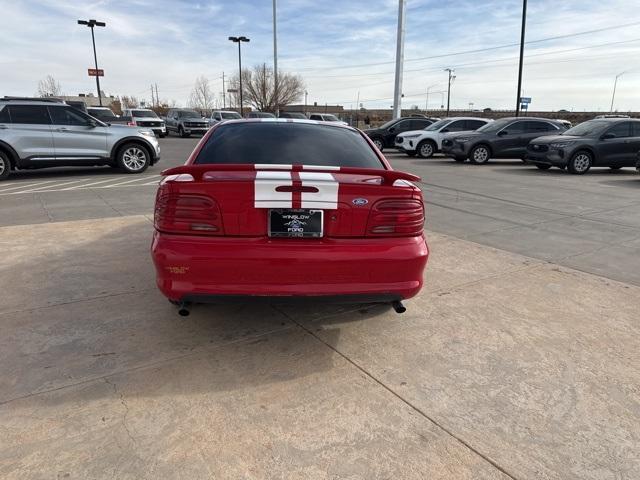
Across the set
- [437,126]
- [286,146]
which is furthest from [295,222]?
[437,126]

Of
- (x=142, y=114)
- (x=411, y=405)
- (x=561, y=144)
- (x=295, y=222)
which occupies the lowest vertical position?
(x=411, y=405)

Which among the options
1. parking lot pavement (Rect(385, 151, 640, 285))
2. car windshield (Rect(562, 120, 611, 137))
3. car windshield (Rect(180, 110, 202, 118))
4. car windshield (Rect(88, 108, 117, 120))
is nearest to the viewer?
parking lot pavement (Rect(385, 151, 640, 285))

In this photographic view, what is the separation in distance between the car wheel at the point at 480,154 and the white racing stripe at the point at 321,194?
1468cm

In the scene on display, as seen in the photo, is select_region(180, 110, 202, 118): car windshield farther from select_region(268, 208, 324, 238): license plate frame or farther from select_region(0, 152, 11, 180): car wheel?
select_region(268, 208, 324, 238): license plate frame

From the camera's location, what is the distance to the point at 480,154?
1642 centimetres

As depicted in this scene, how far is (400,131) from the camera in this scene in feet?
67.9

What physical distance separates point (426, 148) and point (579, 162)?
20.5ft

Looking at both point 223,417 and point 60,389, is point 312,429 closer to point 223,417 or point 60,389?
point 223,417

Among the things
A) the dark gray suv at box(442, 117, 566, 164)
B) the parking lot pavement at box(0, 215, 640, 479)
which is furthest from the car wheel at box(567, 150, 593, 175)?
the parking lot pavement at box(0, 215, 640, 479)

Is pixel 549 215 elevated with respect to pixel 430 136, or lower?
lower

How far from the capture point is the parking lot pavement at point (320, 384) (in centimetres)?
219

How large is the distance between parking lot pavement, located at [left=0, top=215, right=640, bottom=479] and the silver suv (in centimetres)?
781

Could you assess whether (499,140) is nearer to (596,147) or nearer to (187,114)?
(596,147)

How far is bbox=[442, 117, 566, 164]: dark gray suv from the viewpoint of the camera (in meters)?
16.4
